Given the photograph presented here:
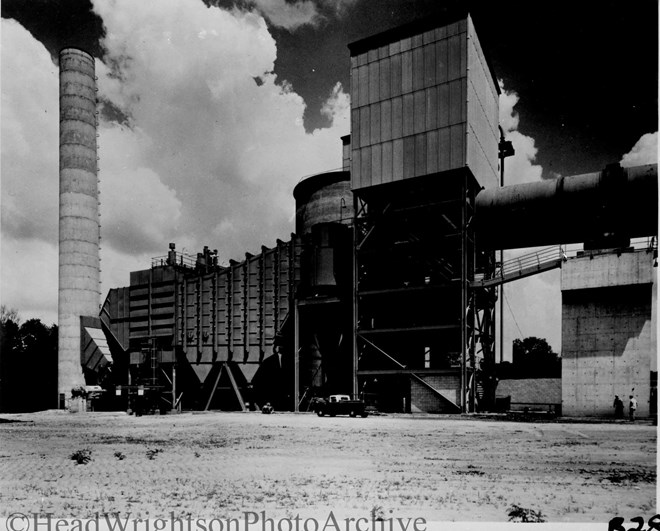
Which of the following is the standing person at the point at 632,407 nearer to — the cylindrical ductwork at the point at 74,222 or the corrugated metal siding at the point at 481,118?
the corrugated metal siding at the point at 481,118

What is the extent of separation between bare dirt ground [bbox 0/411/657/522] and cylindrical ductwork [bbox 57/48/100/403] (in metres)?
25.8

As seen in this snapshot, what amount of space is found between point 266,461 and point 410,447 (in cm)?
428

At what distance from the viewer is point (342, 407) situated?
2909 centimetres

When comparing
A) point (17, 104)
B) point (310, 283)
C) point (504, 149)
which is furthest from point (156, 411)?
point (504, 149)

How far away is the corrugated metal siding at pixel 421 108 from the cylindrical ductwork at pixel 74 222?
2276cm

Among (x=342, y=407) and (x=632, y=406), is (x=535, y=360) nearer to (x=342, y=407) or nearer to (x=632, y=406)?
(x=632, y=406)

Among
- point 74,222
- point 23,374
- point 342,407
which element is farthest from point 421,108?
point 23,374

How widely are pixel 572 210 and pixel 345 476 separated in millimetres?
21568

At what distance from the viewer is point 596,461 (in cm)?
1311

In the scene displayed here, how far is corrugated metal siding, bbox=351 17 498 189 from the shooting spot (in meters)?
29.3

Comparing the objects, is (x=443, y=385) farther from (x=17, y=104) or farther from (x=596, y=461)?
(x=17, y=104)

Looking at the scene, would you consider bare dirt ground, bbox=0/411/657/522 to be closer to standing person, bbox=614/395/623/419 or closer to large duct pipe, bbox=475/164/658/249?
standing person, bbox=614/395/623/419

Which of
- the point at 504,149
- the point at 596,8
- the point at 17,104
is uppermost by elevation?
the point at 504,149

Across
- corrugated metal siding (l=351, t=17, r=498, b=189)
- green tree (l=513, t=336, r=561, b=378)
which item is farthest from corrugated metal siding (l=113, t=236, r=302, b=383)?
green tree (l=513, t=336, r=561, b=378)
